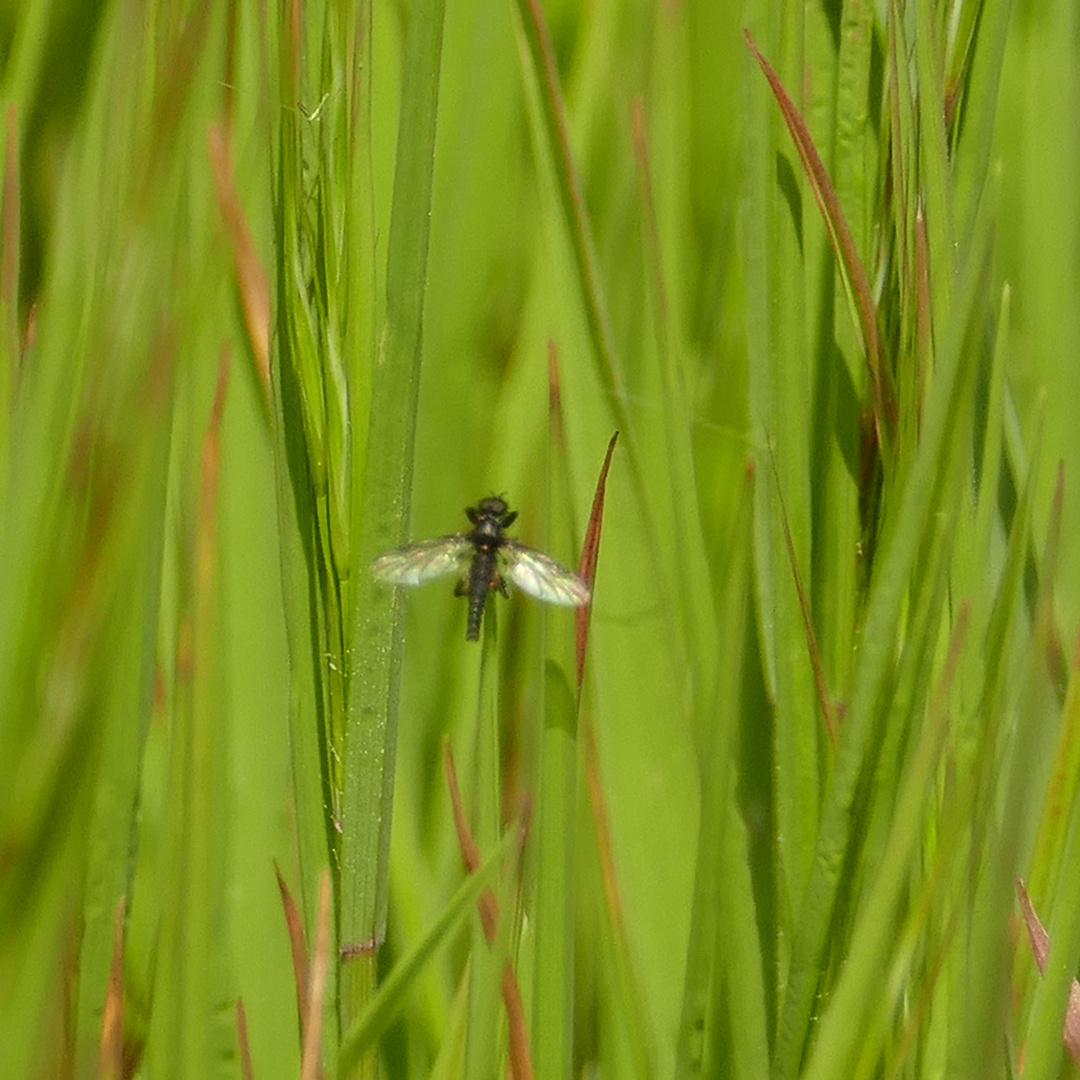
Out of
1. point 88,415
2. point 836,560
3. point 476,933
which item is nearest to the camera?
point 88,415

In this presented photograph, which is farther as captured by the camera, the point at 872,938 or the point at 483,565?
the point at 483,565

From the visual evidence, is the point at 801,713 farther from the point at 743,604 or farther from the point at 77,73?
the point at 77,73

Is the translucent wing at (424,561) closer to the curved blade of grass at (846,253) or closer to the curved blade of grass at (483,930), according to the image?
the curved blade of grass at (483,930)

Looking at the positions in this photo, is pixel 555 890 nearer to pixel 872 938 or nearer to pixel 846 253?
pixel 872 938

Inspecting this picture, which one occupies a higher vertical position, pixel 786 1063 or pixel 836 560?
pixel 836 560

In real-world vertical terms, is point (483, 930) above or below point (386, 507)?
below

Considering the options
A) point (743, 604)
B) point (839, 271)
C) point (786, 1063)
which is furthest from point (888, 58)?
point (786, 1063)

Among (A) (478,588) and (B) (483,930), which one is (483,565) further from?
(B) (483,930)

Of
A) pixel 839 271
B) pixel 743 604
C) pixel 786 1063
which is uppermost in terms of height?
pixel 839 271

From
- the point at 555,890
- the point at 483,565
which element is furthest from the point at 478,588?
the point at 555,890
